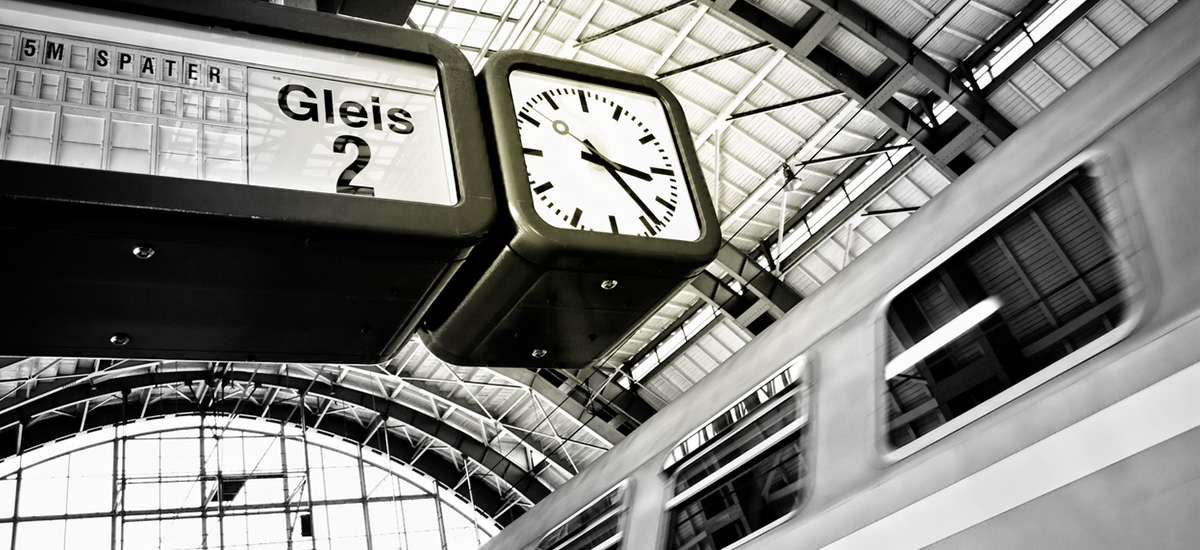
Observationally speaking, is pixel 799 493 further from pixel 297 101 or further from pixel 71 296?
pixel 71 296

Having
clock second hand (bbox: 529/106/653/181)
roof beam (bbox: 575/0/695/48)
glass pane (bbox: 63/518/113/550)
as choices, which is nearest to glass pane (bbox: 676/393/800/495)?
clock second hand (bbox: 529/106/653/181)

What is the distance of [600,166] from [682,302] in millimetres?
20743

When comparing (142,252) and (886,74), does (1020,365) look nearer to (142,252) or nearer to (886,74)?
(142,252)

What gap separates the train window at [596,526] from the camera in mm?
5539

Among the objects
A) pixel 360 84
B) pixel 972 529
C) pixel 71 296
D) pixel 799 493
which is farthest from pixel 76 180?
pixel 799 493

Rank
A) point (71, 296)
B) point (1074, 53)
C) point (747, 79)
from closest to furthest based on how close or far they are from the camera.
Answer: point (71, 296)
point (1074, 53)
point (747, 79)

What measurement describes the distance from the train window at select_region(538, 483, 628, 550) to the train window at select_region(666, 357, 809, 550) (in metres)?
0.81

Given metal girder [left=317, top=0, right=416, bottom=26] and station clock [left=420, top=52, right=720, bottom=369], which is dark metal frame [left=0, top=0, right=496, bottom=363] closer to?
station clock [left=420, top=52, right=720, bottom=369]

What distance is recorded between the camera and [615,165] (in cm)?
288

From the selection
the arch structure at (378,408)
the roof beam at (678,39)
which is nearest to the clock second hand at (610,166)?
the roof beam at (678,39)

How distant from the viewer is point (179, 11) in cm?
253

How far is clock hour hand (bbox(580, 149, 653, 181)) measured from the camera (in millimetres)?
2869

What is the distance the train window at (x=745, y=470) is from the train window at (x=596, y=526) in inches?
31.8

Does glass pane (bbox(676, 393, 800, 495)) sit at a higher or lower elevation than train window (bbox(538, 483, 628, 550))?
lower
